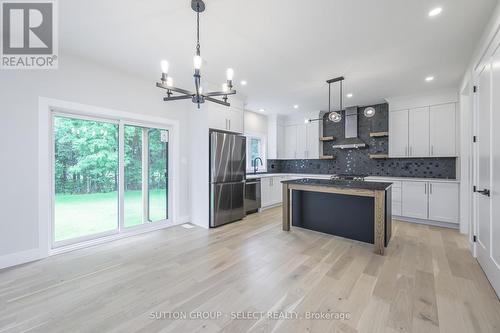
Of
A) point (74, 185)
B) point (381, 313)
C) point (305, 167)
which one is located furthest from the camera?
point (305, 167)

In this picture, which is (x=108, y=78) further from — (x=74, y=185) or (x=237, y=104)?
(x=237, y=104)

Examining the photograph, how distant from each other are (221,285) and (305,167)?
17.0 ft

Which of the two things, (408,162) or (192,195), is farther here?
(408,162)

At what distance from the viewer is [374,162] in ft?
17.7

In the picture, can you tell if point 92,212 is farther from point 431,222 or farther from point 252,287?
point 431,222

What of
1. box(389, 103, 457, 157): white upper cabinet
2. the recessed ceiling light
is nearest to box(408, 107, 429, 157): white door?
box(389, 103, 457, 157): white upper cabinet

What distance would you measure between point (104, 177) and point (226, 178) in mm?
2150

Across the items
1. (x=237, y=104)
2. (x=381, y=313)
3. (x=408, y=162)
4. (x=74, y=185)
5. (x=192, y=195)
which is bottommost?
(x=381, y=313)

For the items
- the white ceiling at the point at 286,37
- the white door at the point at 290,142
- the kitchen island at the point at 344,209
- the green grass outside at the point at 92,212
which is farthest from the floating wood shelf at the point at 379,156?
the green grass outside at the point at 92,212

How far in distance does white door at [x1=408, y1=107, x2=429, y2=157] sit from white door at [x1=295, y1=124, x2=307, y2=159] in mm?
2573

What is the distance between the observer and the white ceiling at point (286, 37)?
203 cm

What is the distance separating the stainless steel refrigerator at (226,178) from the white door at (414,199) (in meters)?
3.55

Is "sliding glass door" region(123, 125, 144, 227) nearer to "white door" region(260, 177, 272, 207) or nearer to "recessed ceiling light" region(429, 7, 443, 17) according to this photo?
"white door" region(260, 177, 272, 207)

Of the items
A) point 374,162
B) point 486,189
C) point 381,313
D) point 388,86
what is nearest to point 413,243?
point 486,189
